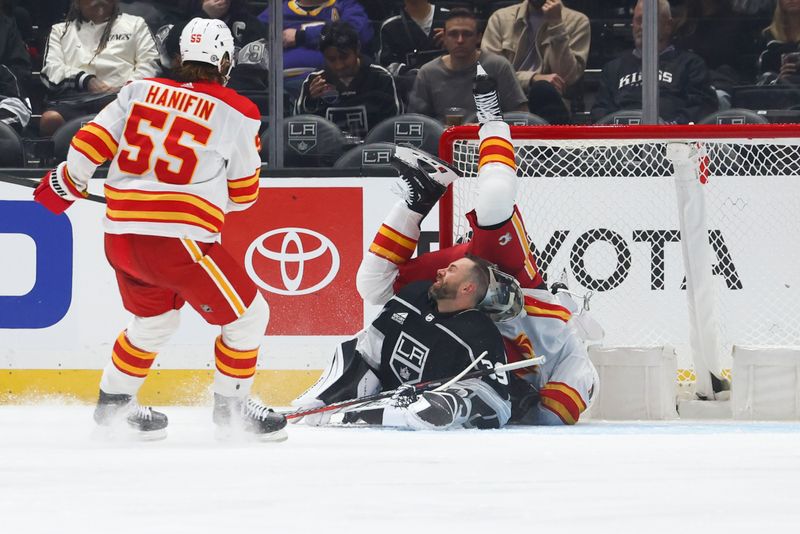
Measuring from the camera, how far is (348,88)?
531 cm

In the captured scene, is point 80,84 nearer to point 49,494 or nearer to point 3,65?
point 3,65

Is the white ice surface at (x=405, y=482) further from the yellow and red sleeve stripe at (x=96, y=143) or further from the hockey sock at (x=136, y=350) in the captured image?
the yellow and red sleeve stripe at (x=96, y=143)

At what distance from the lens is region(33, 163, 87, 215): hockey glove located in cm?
339

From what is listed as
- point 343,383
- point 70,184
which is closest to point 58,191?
point 70,184

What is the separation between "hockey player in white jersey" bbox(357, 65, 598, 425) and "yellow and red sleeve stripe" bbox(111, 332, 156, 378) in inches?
35.8

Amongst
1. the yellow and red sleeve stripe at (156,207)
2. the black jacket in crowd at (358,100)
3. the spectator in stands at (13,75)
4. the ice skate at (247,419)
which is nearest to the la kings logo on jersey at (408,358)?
the ice skate at (247,419)

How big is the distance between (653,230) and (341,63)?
4.85 ft

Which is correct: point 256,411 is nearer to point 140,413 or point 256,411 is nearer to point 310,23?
point 140,413

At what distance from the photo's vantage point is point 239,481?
268 cm

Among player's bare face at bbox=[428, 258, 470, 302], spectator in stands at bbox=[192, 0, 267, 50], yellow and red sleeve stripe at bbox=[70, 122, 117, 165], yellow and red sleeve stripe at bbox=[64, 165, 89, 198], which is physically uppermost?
spectator in stands at bbox=[192, 0, 267, 50]

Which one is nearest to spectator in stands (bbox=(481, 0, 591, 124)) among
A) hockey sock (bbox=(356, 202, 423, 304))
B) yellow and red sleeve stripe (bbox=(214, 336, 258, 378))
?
hockey sock (bbox=(356, 202, 423, 304))

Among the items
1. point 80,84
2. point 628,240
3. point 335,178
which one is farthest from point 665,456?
point 80,84

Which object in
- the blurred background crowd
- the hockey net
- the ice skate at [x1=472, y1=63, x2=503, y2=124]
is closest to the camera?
the ice skate at [x1=472, y1=63, x2=503, y2=124]

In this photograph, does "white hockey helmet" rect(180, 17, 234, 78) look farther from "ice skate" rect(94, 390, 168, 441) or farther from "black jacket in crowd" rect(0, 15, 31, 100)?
"black jacket in crowd" rect(0, 15, 31, 100)
